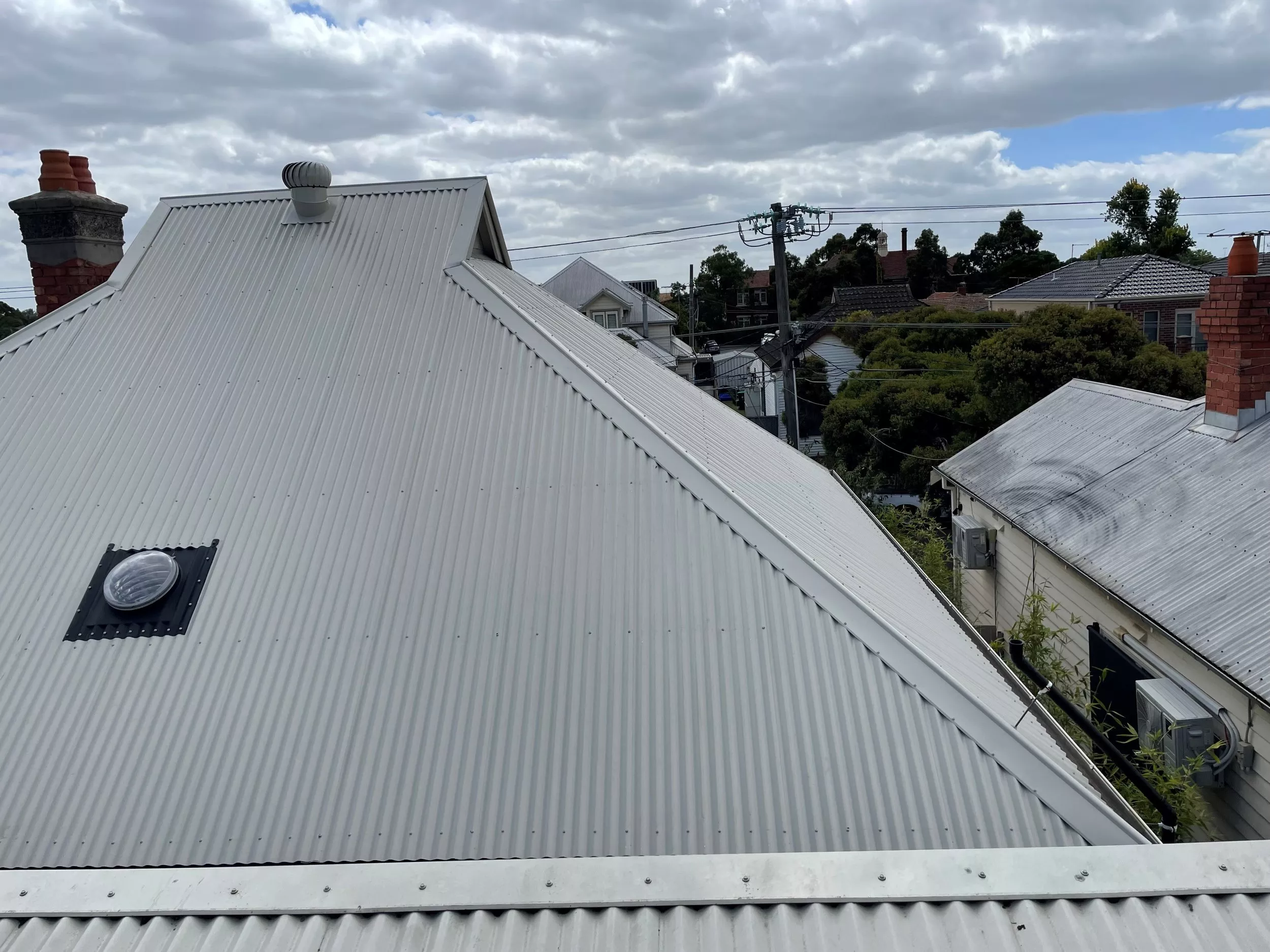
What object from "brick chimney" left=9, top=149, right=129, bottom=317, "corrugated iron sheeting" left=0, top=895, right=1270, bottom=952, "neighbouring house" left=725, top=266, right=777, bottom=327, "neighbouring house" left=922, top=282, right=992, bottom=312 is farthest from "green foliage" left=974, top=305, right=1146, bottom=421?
"neighbouring house" left=725, top=266, right=777, bottom=327

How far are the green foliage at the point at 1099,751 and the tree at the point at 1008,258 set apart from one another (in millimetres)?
48134

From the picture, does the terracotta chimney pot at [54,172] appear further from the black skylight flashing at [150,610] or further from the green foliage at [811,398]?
the green foliage at [811,398]

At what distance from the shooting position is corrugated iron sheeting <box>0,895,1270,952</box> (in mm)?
3408

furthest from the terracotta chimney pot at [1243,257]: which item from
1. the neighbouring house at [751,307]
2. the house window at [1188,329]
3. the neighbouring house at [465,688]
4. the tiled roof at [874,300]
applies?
the neighbouring house at [751,307]

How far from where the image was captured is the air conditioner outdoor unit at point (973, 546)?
502 inches

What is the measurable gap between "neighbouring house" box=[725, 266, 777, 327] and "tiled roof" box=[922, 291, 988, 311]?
1381 centimetres

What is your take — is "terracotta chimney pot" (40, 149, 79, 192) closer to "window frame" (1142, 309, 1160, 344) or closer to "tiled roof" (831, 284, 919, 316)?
"window frame" (1142, 309, 1160, 344)

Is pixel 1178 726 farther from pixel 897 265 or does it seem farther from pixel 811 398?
pixel 897 265

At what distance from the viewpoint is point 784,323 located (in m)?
19.0

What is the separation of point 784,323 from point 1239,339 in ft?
33.1

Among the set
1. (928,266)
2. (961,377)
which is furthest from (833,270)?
(961,377)

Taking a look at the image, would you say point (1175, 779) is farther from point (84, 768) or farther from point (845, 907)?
point (84, 768)

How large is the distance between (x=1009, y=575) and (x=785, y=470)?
4.79m

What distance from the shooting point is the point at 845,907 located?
3562 millimetres
